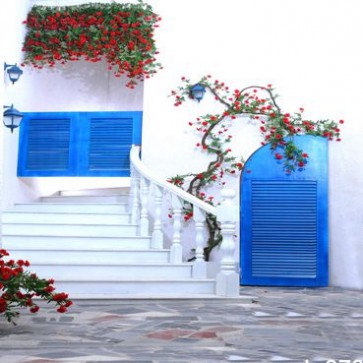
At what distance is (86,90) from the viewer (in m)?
8.02

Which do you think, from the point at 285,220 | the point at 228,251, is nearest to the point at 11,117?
the point at 228,251

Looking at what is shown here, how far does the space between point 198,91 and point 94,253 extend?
2492 millimetres

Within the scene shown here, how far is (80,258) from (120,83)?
12.8ft

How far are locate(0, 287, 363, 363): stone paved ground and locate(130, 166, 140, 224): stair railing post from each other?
1.64 metres

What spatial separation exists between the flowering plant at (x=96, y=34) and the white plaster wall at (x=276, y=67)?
223 mm

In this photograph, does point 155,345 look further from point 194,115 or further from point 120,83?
point 120,83

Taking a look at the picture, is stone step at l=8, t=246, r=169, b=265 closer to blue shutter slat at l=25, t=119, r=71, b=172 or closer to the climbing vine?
the climbing vine

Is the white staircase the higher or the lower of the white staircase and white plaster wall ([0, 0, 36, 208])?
the lower

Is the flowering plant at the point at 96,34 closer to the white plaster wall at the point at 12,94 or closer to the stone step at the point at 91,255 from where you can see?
the white plaster wall at the point at 12,94

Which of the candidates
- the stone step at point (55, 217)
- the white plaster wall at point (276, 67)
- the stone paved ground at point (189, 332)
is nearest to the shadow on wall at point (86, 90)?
the white plaster wall at point (276, 67)

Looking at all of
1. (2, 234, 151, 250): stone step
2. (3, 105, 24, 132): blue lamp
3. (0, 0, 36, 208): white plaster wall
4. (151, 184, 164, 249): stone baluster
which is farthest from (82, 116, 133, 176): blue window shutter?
(2, 234, 151, 250): stone step

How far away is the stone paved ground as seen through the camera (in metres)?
2.45

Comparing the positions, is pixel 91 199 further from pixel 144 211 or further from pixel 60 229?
pixel 144 211

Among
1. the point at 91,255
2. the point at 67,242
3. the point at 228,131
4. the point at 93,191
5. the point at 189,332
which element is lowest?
the point at 189,332
